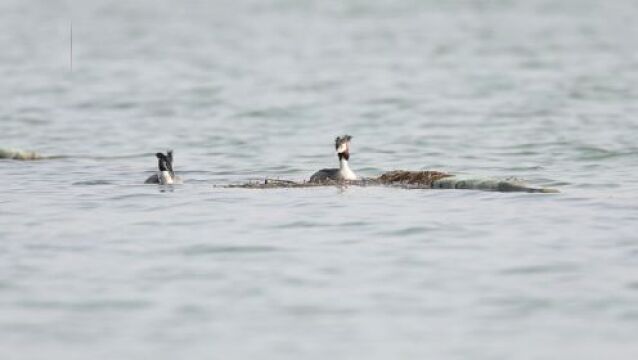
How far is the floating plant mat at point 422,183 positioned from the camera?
76.3ft

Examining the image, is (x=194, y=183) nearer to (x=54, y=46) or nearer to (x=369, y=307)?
(x=369, y=307)

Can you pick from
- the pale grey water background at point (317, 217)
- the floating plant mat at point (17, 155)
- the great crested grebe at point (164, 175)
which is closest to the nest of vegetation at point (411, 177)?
the pale grey water background at point (317, 217)

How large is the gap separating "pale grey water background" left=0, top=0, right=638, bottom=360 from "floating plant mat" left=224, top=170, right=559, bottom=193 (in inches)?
20.7

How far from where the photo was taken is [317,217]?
20906mm

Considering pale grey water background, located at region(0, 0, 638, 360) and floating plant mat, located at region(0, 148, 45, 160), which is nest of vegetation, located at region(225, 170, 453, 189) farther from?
floating plant mat, located at region(0, 148, 45, 160)

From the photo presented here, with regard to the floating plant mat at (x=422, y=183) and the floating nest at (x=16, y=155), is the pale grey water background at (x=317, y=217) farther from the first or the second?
the floating nest at (x=16, y=155)

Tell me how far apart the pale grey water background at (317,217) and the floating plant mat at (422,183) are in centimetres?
53

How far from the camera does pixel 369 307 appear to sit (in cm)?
1485

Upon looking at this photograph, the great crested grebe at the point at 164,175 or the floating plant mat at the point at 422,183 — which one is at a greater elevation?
the great crested grebe at the point at 164,175

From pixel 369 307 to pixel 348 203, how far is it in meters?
7.47

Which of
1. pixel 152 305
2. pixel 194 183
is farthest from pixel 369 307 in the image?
pixel 194 183

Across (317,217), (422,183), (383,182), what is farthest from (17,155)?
(317,217)

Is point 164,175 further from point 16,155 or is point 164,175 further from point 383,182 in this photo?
point 16,155

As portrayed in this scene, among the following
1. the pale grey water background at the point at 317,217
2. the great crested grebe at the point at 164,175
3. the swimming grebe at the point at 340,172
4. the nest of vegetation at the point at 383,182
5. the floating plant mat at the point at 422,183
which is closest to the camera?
the pale grey water background at the point at 317,217
